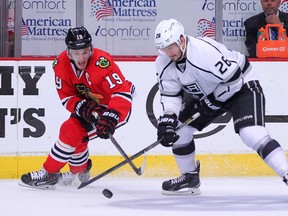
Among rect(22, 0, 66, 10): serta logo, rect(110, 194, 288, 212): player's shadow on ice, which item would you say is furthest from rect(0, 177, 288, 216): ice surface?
rect(22, 0, 66, 10): serta logo

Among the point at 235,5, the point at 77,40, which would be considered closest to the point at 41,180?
the point at 77,40

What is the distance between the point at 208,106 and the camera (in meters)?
5.24

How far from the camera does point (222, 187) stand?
5883 millimetres

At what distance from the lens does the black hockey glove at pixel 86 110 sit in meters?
5.48

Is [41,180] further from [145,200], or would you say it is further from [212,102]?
[212,102]

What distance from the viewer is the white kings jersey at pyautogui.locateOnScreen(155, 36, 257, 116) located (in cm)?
500

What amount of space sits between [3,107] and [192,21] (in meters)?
1.65

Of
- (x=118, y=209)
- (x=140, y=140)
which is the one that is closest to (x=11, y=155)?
(x=140, y=140)

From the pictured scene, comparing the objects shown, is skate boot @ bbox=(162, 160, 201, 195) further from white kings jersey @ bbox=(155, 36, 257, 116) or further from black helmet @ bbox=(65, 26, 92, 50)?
black helmet @ bbox=(65, 26, 92, 50)

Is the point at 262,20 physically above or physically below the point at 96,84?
above

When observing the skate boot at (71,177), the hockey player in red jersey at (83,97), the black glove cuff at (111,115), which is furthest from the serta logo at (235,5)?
the black glove cuff at (111,115)

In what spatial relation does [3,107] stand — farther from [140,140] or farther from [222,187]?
[222,187]

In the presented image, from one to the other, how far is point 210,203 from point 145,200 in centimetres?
38

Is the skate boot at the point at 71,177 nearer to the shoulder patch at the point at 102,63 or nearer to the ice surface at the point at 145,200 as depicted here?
the ice surface at the point at 145,200
